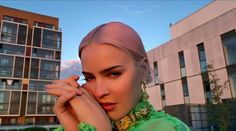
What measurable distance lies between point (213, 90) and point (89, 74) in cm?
2111

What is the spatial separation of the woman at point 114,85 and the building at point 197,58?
20.9 m

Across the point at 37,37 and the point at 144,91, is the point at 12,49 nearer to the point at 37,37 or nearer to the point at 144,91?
the point at 37,37

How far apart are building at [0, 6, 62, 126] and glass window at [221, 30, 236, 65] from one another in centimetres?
3656

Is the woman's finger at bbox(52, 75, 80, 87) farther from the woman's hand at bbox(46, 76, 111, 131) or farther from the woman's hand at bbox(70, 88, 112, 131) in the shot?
the woman's hand at bbox(70, 88, 112, 131)

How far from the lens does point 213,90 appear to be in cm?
2044

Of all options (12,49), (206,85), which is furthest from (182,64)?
(12,49)

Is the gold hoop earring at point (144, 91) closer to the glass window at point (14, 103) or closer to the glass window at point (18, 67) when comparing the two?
the glass window at point (14, 103)

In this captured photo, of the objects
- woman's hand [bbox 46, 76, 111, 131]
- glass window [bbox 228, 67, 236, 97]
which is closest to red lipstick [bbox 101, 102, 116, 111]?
woman's hand [bbox 46, 76, 111, 131]

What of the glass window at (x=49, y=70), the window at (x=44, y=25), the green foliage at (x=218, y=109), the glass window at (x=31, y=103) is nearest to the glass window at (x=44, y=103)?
the glass window at (x=31, y=103)

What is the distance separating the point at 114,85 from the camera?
128cm

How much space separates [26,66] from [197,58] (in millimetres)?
36742

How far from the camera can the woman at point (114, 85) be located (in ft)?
3.79

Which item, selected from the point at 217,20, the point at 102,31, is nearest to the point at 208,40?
the point at 217,20

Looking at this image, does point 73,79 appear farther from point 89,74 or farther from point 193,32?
point 193,32
